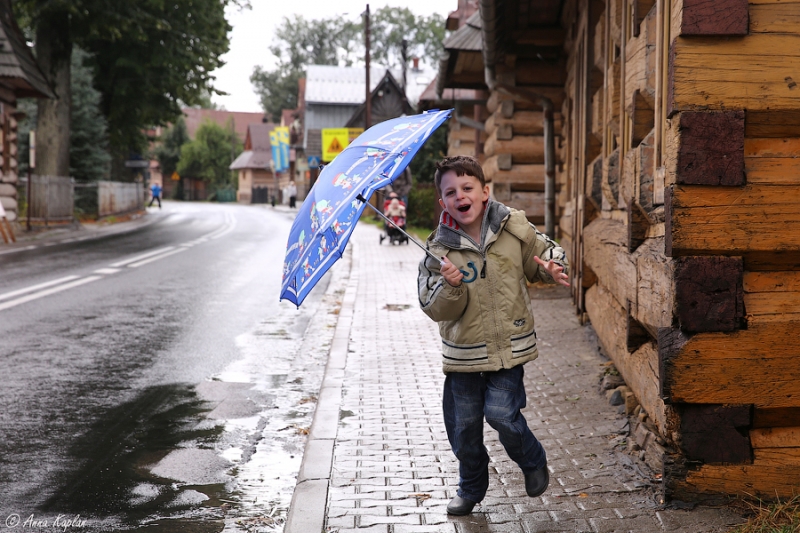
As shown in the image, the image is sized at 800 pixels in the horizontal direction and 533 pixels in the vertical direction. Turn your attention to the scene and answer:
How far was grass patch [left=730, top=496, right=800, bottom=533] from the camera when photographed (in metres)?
3.56

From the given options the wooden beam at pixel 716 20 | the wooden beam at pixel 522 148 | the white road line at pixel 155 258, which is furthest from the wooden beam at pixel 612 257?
the white road line at pixel 155 258

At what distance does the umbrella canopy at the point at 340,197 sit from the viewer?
3.75m

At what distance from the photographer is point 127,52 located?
104 feet

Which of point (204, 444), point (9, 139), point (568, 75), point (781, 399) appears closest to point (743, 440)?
point (781, 399)

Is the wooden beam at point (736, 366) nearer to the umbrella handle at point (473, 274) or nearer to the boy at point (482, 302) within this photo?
the boy at point (482, 302)

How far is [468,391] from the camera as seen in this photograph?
4.04 m

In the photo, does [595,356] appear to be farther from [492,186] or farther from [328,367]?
[492,186]

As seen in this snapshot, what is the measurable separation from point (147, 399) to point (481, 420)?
338 cm

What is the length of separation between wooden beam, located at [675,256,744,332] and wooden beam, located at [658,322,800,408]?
9 cm

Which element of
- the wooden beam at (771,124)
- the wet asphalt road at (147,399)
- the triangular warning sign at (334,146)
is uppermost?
the triangular warning sign at (334,146)

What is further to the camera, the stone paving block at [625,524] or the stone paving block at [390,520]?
the stone paving block at [390,520]

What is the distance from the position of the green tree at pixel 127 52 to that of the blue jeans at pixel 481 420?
24.7 m

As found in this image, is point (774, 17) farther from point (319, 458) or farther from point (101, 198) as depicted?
point (101, 198)

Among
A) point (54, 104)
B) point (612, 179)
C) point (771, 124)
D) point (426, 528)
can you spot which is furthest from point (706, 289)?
point (54, 104)
